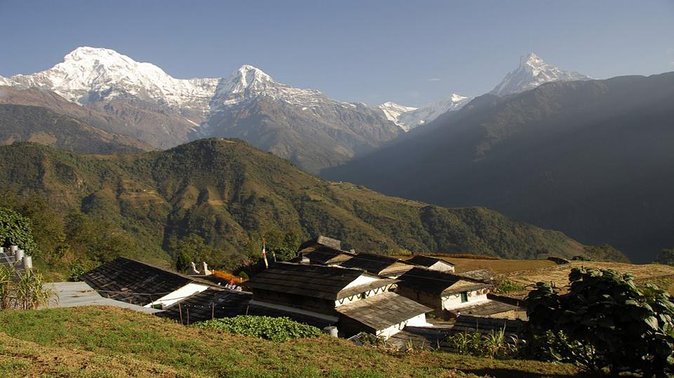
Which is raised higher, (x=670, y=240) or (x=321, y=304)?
(x=321, y=304)

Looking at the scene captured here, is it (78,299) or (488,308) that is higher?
(78,299)

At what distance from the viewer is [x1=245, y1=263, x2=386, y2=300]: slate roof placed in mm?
24034

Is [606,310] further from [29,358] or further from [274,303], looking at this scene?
[274,303]

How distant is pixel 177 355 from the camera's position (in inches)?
522

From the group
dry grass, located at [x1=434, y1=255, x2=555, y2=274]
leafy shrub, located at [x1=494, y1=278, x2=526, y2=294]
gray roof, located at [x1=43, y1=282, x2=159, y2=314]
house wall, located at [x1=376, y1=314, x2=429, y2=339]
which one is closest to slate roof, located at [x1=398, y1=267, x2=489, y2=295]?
house wall, located at [x1=376, y1=314, x2=429, y2=339]

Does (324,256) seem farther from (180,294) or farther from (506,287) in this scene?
(180,294)

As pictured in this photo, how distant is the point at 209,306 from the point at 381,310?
9558 millimetres

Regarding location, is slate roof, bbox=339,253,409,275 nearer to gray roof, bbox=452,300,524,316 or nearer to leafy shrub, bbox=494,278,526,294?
leafy shrub, bbox=494,278,526,294

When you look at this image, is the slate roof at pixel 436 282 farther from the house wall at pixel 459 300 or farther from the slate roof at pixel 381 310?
the slate roof at pixel 381 310

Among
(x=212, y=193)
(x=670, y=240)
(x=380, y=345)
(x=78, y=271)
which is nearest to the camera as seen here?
(x=380, y=345)

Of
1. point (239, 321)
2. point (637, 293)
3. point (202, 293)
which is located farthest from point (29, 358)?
point (202, 293)

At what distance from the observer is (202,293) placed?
29797 millimetres

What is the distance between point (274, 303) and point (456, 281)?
1678 cm

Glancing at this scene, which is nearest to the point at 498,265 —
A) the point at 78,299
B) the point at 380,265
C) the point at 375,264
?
the point at 375,264
